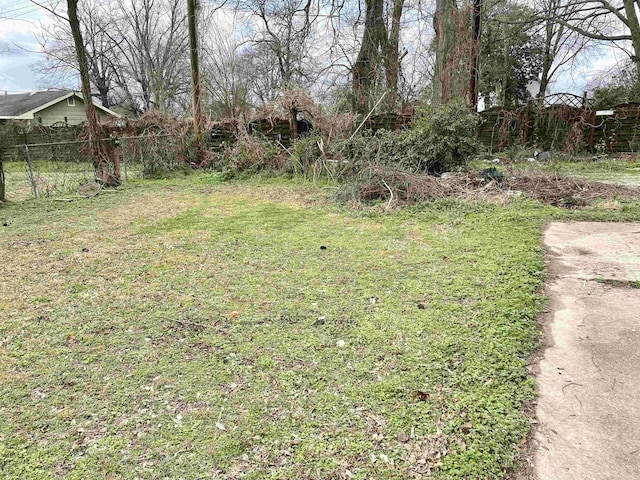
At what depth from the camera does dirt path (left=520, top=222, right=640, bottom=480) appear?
1525mm

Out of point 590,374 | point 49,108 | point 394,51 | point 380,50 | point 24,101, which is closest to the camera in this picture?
point 590,374

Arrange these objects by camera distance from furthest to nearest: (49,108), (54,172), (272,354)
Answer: (49,108) → (54,172) → (272,354)

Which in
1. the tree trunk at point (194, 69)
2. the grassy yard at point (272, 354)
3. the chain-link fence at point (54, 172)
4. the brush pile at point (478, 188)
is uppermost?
the tree trunk at point (194, 69)

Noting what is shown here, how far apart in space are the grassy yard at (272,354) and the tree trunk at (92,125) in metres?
4.46

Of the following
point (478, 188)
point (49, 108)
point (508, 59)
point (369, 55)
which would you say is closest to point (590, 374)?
point (478, 188)

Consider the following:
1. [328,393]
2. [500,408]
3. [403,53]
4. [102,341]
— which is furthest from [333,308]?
[403,53]

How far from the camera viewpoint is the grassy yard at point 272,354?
166cm

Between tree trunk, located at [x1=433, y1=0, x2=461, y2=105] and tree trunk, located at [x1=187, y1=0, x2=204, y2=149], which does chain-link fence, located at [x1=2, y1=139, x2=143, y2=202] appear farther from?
tree trunk, located at [x1=433, y1=0, x2=461, y2=105]

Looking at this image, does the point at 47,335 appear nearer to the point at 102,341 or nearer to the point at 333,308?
the point at 102,341

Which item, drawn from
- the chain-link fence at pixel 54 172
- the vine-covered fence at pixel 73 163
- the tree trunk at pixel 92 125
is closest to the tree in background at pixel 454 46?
the vine-covered fence at pixel 73 163

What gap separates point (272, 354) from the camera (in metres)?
2.37

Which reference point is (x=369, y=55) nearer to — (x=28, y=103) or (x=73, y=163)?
(x=73, y=163)

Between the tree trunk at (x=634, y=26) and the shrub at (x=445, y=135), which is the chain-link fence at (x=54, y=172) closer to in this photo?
the shrub at (x=445, y=135)

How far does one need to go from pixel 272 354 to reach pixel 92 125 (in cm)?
837
